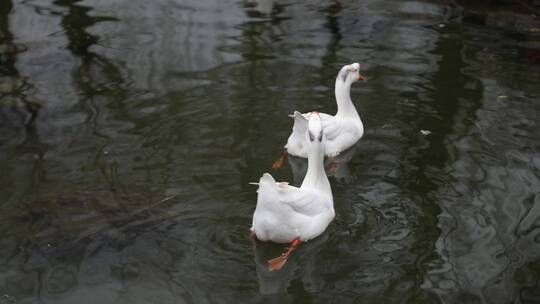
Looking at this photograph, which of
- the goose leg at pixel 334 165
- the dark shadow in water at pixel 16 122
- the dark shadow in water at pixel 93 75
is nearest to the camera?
the dark shadow in water at pixel 16 122

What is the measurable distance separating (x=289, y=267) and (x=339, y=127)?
7.51ft

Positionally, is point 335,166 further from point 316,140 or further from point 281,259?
point 281,259

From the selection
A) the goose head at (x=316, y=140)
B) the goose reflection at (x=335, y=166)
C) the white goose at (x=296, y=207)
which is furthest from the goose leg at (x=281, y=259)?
the goose reflection at (x=335, y=166)

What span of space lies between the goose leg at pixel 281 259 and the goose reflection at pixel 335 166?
4.48 ft

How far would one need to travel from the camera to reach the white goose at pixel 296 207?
17.6ft

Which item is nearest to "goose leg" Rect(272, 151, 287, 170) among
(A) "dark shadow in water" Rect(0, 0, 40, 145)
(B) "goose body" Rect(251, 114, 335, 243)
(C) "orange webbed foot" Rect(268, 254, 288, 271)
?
(B) "goose body" Rect(251, 114, 335, 243)

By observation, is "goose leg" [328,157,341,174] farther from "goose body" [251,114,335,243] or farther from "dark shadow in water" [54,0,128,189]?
"dark shadow in water" [54,0,128,189]

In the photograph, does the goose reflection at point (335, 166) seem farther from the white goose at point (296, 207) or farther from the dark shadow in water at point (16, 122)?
the dark shadow in water at point (16, 122)

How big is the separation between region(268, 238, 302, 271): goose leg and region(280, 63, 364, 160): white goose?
1.55 m

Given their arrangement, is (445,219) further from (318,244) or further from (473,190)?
(318,244)

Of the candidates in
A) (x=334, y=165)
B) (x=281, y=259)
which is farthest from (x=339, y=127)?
(x=281, y=259)

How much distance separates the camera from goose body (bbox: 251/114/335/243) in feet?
17.6

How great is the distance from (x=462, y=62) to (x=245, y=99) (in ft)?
10.4

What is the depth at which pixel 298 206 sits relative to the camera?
5668 mm
